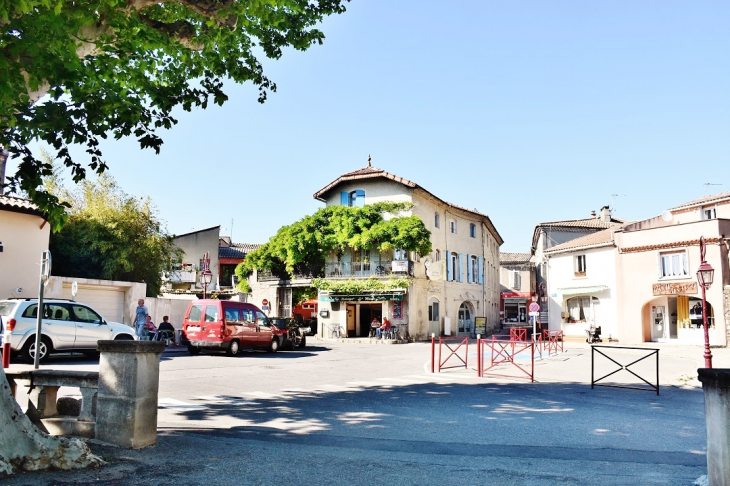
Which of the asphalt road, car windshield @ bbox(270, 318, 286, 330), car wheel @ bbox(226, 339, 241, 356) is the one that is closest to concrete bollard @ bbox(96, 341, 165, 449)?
the asphalt road

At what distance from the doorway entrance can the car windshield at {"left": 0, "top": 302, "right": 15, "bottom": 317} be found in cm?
2526

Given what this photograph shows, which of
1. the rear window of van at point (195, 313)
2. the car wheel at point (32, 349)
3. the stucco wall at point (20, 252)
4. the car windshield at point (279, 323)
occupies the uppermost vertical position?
the stucco wall at point (20, 252)

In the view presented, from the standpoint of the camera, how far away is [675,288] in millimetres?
31328

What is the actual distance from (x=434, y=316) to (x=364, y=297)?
5335 millimetres

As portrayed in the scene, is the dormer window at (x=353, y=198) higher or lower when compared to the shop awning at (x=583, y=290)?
higher

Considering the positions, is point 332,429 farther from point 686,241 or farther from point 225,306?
point 686,241

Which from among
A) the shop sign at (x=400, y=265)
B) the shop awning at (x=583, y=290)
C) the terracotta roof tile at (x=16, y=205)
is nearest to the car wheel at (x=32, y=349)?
the terracotta roof tile at (x=16, y=205)

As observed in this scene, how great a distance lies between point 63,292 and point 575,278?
3012 cm

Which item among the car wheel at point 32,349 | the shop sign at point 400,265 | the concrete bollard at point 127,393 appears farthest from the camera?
the shop sign at point 400,265

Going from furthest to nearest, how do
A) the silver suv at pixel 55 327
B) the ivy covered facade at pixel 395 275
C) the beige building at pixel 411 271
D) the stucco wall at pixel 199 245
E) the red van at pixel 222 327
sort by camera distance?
A: the stucco wall at pixel 199 245
the beige building at pixel 411 271
the ivy covered facade at pixel 395 275
the red van at pixel 222 327
the silver suv at pixel 55 327

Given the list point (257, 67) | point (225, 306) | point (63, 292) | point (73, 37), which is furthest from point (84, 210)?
point (73, 37)

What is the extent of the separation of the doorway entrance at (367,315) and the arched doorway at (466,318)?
671 centimetres

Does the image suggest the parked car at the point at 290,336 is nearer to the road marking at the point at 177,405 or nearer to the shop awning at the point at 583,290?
the road marking at the point at 177,405

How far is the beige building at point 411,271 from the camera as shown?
3522cm
